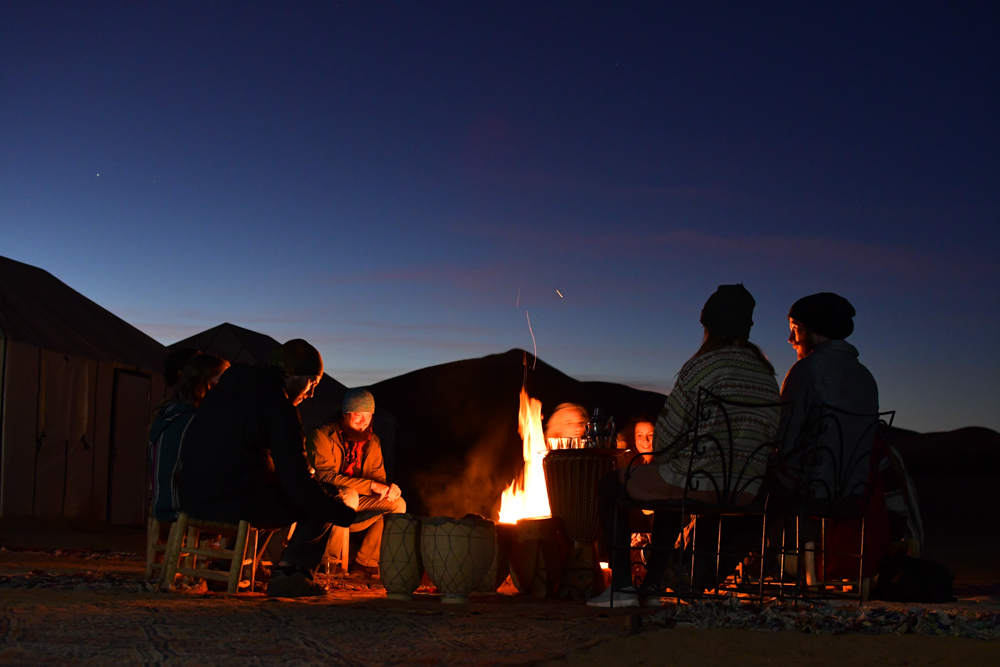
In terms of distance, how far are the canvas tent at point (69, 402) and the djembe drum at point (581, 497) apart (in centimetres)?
653

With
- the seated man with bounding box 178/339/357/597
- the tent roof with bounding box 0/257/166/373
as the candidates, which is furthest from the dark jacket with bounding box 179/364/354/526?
the tent roof with bounding box 0/257/166/373

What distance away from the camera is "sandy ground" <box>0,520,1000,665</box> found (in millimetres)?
2658

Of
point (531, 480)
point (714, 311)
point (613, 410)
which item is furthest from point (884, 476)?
point (613, 410)

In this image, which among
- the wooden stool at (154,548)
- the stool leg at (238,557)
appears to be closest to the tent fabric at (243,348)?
the wooden stool at (154,548)

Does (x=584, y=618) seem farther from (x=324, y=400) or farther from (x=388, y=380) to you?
(x=388, y=380)

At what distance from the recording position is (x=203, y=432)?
4.31 metres

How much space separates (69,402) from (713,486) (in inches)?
325

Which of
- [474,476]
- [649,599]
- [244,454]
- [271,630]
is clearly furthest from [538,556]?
[474,476]

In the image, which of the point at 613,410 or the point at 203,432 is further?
the point at 613,410

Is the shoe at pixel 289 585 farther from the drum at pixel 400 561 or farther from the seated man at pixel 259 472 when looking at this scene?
the drum at pixel 400 561

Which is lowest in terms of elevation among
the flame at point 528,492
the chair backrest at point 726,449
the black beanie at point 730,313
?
the flame at point 528,492

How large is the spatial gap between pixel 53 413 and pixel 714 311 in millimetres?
8056

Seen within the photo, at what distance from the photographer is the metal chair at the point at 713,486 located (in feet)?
12.0

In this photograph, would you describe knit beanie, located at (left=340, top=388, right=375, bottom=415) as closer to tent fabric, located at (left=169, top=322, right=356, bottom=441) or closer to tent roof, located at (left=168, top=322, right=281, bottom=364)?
tent fabric, located at (left=169, top=322, right=356, bottom=441)
